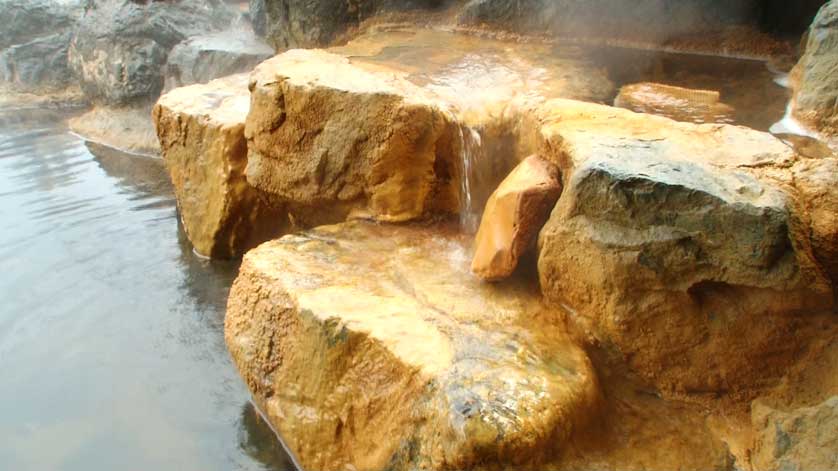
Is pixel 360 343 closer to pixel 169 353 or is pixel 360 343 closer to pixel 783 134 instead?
pixel 169 353

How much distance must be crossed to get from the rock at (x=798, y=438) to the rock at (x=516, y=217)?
3.64 feet

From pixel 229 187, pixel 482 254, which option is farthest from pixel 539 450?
pixel 229 187

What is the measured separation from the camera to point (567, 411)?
8.07 feet

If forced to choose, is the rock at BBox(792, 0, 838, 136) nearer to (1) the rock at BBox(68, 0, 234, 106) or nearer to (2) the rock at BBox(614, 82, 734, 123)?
(2) the rock at BBox(614, 82, 734, 123)

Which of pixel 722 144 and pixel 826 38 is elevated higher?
pixel 826 38

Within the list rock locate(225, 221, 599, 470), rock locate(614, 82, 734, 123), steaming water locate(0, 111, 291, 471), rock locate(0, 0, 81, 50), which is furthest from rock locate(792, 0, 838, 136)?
rock locate(0, 0, 81, 50)

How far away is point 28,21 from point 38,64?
2.76ft

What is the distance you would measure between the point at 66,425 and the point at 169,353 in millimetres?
647

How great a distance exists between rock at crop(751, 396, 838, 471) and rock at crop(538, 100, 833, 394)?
208 mm

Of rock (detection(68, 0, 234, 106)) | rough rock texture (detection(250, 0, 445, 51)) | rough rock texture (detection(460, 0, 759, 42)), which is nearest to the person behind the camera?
rough rock texture (detection(460, 0, 759, 42))

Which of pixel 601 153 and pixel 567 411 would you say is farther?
pixel 601 153

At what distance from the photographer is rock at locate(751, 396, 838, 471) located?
231cm

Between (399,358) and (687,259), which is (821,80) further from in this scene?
(399,358)

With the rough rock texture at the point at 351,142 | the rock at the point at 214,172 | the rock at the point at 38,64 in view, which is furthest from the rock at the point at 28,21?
the rough rock texture at the point at 351,142
